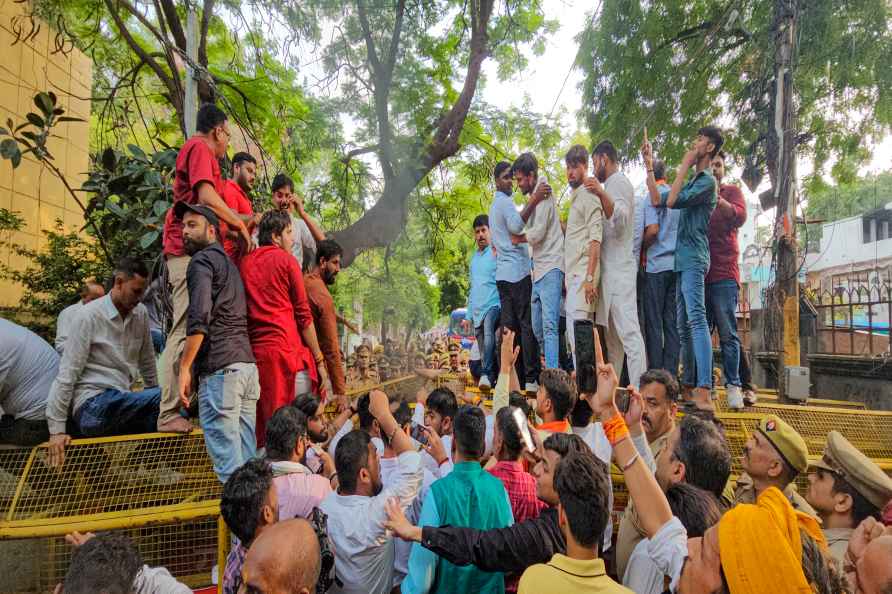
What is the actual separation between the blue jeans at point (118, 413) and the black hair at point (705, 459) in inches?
128

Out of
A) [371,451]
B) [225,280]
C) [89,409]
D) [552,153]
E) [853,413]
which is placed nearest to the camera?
[371,451]

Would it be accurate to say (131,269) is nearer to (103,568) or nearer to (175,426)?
(175,426)

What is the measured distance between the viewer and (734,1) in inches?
278

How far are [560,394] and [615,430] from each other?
3.35ft

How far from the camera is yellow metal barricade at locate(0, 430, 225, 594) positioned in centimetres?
290

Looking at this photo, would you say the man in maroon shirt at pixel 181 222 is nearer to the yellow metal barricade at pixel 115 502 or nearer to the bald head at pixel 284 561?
the yellow metal barricade at pixel 115 502

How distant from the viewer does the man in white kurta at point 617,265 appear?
163 inches

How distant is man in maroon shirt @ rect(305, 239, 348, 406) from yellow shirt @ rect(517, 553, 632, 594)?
7.92ft

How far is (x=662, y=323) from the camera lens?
4719 millimetres

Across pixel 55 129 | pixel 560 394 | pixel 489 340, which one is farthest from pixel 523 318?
pixel 55 129

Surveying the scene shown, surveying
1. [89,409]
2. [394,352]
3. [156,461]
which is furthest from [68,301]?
[394,352]

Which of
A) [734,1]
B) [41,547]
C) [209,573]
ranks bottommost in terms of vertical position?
[209,573]

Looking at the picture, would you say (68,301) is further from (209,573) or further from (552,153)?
Result: (552,153)

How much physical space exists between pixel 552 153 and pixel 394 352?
5955 mm
